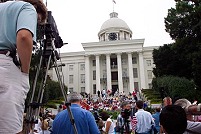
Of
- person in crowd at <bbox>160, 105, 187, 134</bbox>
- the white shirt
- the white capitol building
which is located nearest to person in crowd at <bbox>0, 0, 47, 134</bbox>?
person in crowd at <bbox>160, 105, 187, 134</bbox>

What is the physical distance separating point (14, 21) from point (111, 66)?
58.9 meters

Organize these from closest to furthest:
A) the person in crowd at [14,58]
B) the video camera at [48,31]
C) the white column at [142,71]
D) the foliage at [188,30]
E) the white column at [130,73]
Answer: the person in crowd at [14,58] → the video camera at [48,31] → the foliage at [188,30] → the white column at [130,73] → the white column at [142,71]

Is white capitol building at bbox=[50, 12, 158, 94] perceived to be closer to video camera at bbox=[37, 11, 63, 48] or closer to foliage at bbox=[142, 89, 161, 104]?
foliage at bbox=[142, 89, 161, 104]

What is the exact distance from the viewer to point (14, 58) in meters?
1.94

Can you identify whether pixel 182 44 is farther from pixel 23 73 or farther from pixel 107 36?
pixel 107 36

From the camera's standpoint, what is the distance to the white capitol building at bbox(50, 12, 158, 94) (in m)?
58.1

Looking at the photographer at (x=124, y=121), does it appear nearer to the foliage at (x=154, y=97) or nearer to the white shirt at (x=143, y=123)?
the white shirt at (x=143, y=123)

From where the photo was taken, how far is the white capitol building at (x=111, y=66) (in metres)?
58.1

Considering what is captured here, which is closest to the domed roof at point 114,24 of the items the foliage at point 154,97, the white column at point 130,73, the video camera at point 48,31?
the white column at point 130,73

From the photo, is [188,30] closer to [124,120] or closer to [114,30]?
[124,120]

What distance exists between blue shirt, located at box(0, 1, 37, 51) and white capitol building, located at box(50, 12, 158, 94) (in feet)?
180

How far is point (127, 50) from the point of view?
5828 centimetres

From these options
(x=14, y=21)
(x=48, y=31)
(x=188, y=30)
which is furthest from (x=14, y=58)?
(x=188, y=30)

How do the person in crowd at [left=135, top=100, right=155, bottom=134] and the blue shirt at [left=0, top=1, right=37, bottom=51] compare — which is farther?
the person in crowd at [left=135, top=100, right=155, bottom=134]
